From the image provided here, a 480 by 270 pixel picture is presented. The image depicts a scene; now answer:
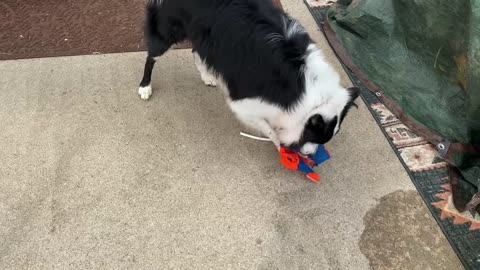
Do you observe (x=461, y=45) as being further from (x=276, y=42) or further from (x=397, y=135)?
(x=276, y=42)

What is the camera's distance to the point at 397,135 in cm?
315

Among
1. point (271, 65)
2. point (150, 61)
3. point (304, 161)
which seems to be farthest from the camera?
point (150, 61)

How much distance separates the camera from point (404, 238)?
2613 millimetres

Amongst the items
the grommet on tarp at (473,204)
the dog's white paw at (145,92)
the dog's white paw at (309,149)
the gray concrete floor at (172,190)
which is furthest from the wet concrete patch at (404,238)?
the dog's white paw at (145,92)

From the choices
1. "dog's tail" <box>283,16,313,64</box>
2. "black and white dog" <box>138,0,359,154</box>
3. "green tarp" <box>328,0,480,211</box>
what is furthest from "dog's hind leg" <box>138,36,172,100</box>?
"green tarp" <box>328,0,480,211</box>

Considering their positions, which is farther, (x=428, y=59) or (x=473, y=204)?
(x=428, y=59)

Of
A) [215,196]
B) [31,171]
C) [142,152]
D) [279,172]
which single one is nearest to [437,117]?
[279,172]

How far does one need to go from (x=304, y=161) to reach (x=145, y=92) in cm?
131

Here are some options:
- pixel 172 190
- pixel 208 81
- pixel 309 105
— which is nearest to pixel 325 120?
pixel 309 105

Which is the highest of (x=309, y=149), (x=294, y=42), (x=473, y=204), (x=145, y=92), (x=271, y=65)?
(x=294, y=42)

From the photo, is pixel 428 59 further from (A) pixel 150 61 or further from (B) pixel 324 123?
(A) pixel 150 61

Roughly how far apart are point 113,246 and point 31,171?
0.79 metres

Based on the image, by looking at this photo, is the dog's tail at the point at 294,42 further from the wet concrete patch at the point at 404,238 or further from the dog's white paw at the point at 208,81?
the wet concrete patch at the point at 404,238

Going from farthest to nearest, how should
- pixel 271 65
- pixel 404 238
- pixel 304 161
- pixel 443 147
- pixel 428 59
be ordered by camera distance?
1. pixel 428 59
2. pixel 443 147
3. pixel 304 161
4. pixel 404 238
5. pixel 271 65
